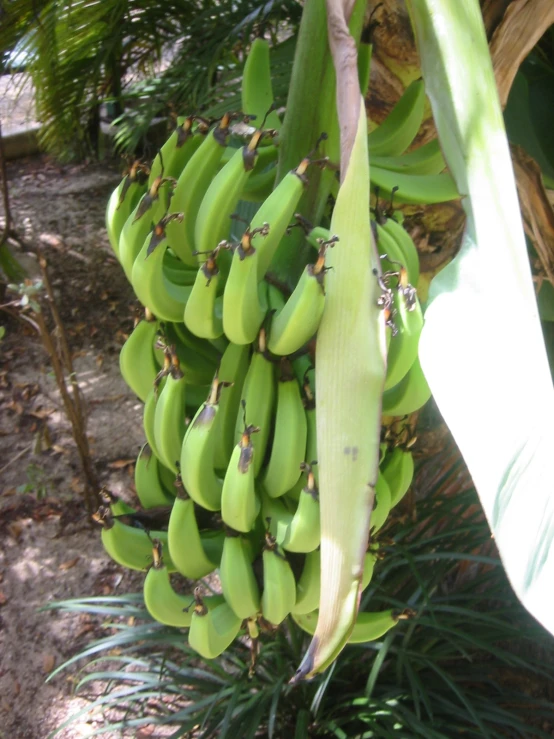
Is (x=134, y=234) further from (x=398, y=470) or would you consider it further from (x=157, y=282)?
(x=398, y=470)

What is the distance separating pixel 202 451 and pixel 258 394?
0.07 meters

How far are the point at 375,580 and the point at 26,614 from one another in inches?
35.9

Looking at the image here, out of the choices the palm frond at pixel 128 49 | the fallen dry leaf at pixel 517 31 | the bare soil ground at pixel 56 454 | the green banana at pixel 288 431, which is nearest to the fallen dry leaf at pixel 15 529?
the bare soil ground at pixel 56 454

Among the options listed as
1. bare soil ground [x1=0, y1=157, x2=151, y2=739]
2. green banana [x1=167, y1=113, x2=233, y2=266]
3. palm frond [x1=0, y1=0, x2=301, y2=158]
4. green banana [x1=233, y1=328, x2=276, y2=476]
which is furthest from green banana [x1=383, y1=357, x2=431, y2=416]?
bare soil ground [x1=0, y1=157, x2=151, y2=739]

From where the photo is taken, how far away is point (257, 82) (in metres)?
0.61

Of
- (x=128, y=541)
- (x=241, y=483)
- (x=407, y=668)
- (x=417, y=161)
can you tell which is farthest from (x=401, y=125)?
(x=407, y=668)

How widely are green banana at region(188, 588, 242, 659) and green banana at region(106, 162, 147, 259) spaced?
1.09ft

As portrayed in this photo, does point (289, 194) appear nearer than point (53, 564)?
Yes

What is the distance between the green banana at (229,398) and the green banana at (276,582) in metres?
0.09

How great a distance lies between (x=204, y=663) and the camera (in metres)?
1.21

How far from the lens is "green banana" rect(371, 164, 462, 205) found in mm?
480

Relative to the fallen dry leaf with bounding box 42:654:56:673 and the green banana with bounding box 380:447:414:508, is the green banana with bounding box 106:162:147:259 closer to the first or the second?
the green banana with bounding box 380:447:414:508

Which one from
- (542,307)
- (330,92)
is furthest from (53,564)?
(330,92)

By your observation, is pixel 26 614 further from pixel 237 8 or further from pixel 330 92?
pixel 237 8
